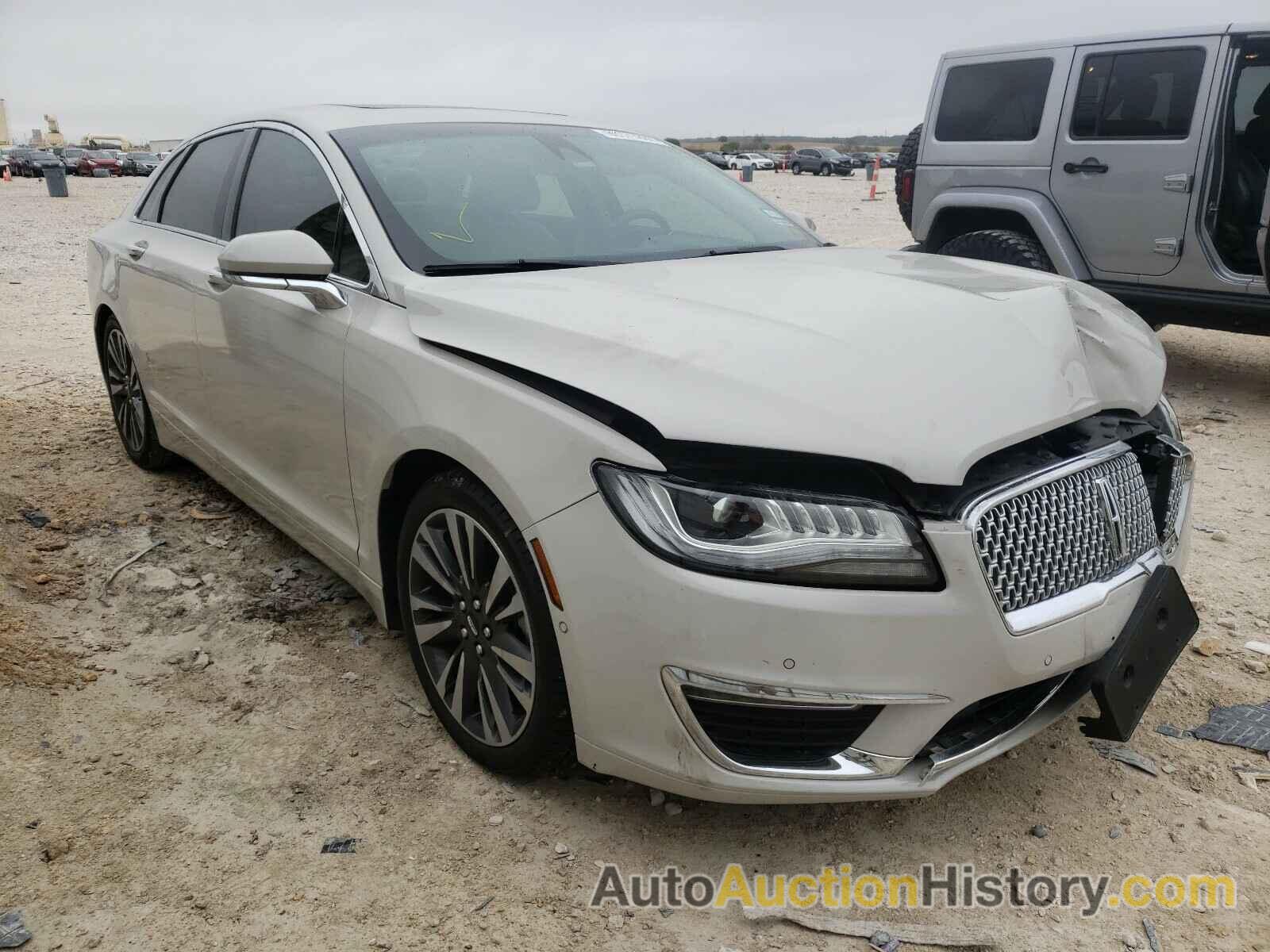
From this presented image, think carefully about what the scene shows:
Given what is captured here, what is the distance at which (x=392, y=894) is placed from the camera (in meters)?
2.20

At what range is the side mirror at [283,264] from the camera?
2.69 m

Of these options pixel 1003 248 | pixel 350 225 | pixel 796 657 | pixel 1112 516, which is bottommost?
pixel 796 657

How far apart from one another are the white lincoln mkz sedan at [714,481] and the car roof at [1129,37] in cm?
383

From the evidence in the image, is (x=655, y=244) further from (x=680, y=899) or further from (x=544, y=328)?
(x=680, y=899)

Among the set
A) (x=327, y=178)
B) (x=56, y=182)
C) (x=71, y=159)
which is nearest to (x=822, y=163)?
(x=56, y=182)

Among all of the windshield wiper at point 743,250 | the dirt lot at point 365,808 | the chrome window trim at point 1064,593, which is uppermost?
the windshield wiper at point 743,250

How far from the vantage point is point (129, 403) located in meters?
4.80

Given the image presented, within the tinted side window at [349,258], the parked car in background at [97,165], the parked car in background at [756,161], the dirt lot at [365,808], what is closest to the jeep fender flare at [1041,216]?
the dirt lot at [365,808]

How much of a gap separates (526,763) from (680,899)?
48 cm

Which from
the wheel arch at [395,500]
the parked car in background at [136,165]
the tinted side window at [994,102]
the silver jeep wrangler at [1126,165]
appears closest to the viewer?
the wheel arch at [395,500]

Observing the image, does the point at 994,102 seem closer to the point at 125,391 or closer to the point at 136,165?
the point at 125,391

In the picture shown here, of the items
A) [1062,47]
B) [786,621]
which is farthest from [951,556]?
[1062,47]

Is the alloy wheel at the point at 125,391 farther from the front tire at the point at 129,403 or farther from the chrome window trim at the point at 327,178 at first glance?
the chrome window trim at the point at 327,178

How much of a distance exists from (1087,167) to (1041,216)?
38 cm
